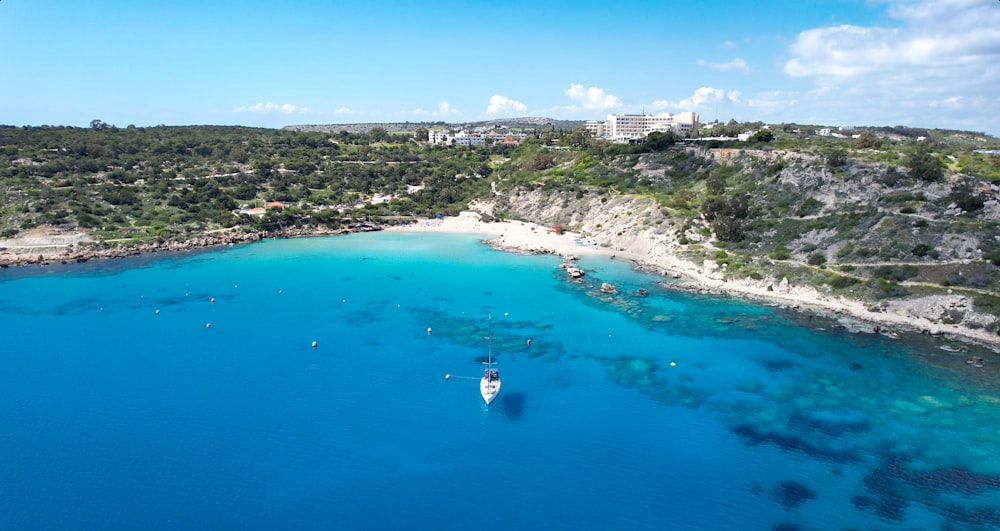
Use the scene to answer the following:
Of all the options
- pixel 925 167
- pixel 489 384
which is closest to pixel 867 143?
pixel 925 167

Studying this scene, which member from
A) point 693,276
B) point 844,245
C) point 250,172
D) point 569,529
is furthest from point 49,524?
point 250,172

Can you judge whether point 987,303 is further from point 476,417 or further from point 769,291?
point 476,417

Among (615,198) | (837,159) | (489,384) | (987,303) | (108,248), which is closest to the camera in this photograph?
(489,384)

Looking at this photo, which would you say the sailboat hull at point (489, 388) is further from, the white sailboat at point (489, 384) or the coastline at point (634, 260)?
the coastline at point (634, 260)

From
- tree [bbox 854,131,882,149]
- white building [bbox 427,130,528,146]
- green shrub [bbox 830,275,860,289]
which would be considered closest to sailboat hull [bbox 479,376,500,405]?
green shrub [bbox 830,275,860,289]

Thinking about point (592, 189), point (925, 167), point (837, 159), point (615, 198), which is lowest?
point (615, 198)

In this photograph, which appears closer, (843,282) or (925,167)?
(843,282)
